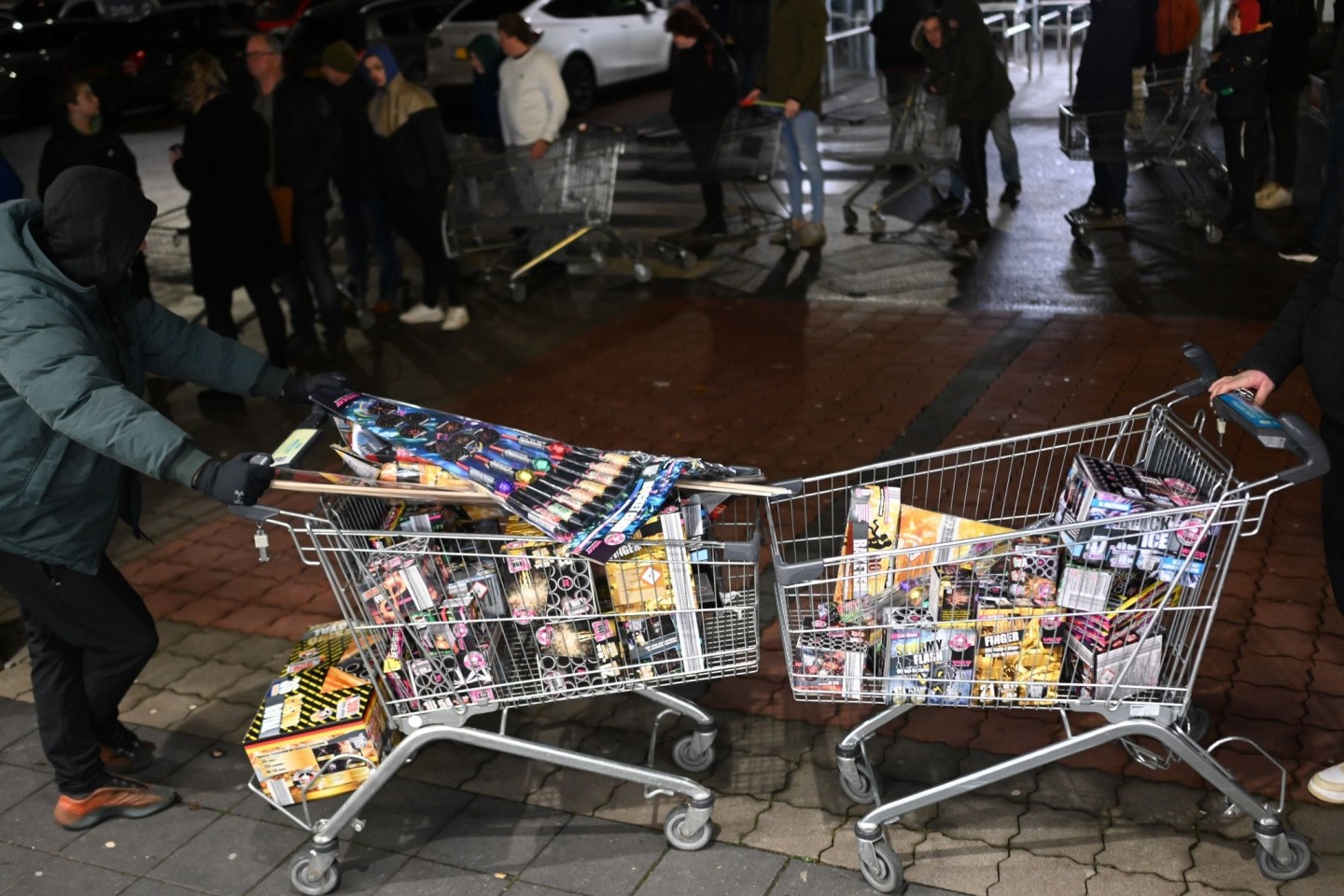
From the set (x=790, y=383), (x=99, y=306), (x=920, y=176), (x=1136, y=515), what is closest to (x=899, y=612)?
(x=1136, y=515)

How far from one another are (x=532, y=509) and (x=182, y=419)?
5155 mm

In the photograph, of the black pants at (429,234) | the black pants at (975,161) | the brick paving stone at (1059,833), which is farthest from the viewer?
the black pants at (975,161)

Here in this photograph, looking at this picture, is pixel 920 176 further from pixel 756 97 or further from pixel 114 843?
pixel 114 843

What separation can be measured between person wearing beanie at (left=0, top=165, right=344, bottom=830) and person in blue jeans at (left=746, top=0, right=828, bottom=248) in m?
6.72

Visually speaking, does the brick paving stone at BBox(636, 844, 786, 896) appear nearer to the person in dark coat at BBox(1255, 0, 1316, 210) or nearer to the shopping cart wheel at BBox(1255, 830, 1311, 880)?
the shopping cart wheel at BBox(1255, 830, 1311, 880)

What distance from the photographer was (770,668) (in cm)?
484

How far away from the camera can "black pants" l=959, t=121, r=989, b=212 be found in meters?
10.2

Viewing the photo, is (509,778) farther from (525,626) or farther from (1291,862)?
(1291,862)

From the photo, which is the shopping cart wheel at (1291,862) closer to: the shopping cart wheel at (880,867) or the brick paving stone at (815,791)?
the shopping cart wheel at (880,867)

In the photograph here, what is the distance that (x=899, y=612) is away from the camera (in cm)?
362

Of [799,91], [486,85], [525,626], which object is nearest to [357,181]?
[486,85]

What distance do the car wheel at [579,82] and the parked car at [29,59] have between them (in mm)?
6792

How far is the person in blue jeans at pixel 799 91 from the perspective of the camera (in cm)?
1012

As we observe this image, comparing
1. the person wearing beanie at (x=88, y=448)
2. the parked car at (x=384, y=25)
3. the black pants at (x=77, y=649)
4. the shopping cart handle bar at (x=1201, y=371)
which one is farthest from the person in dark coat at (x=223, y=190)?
the parked car at (x=384, y=25)
